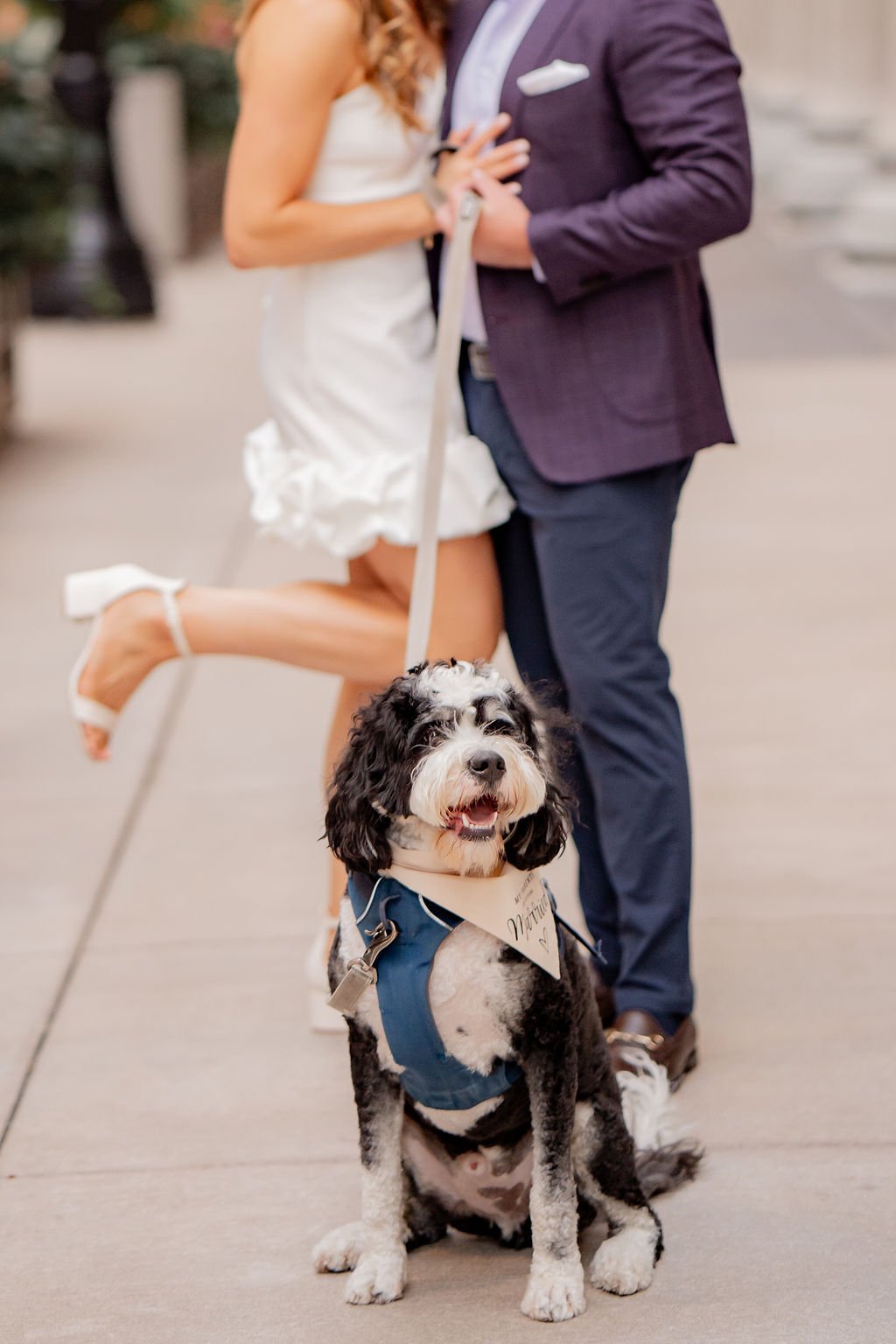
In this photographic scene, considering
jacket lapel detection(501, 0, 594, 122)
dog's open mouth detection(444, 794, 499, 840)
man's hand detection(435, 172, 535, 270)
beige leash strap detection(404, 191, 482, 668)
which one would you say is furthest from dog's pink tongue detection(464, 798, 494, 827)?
jacket lapel detection(501, 0, 594, 122)

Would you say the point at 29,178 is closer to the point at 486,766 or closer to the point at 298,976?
the point at 298,976

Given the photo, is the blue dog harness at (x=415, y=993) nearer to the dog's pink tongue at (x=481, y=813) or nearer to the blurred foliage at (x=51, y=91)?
the dog's pink tongue at (x=481, y=813)

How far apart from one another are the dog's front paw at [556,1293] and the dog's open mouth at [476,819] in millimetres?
734

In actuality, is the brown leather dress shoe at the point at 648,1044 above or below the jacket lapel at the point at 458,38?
below

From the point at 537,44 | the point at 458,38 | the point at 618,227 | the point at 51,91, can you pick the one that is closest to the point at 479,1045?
the point at 618,227

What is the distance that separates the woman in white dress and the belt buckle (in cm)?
9

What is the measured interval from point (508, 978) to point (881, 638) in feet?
13.0

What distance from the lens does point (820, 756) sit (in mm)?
5184

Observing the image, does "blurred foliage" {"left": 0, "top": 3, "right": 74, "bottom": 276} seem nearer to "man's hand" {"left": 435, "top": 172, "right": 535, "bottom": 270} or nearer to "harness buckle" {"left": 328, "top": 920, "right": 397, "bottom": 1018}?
"man's hand" {"left": 435, "top": 172, "right": 535, "bottom": 270}

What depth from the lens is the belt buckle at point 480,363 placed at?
3.35 meters

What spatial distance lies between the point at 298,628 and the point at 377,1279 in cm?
128

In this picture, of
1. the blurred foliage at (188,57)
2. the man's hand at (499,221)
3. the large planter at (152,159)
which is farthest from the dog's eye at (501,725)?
the blurred foliage at (188,57)

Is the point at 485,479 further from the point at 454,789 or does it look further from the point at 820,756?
the point at 820,756

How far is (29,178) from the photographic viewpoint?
933 centimetres
